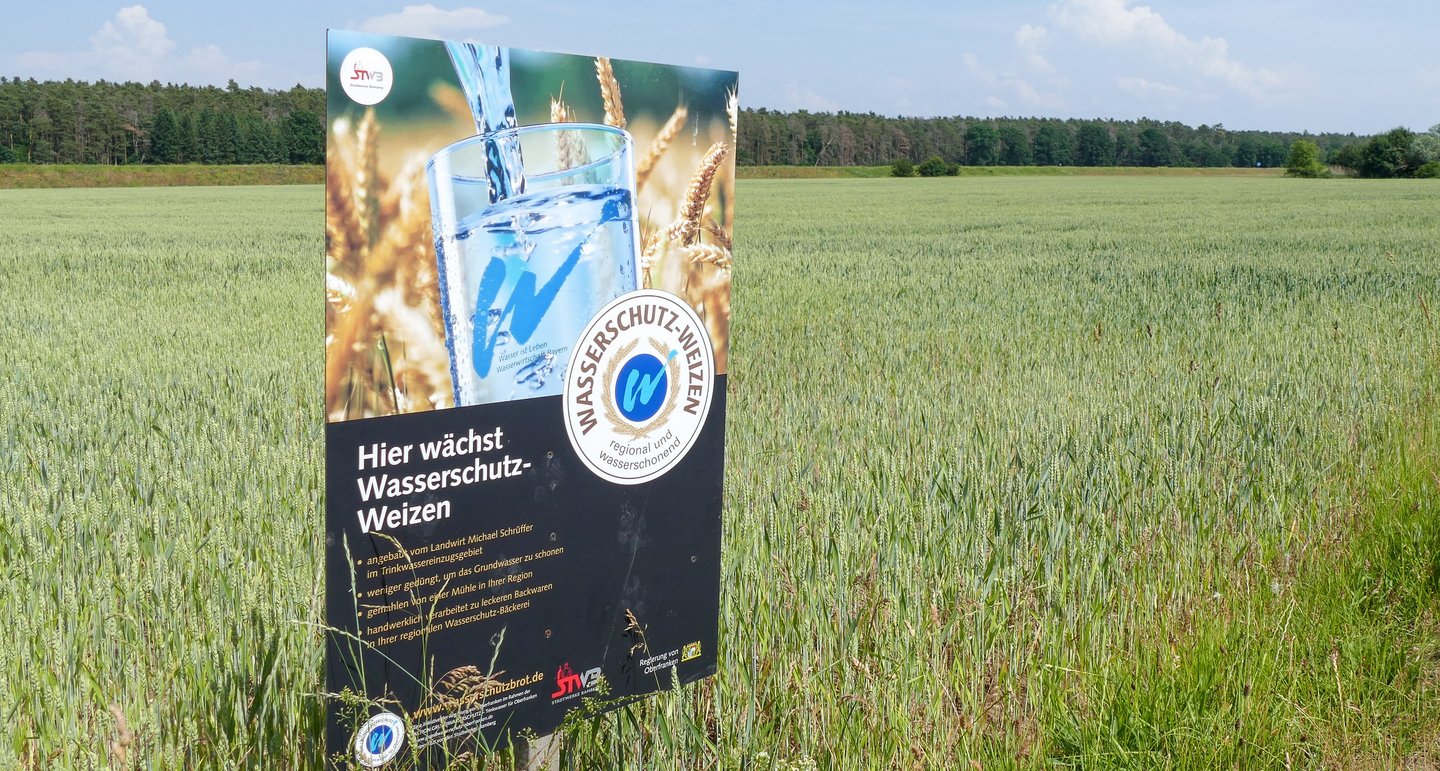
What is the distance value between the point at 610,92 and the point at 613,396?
633 mm

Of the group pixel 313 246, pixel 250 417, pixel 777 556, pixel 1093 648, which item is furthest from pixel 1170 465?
pixel 313 246

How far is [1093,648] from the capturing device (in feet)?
11.0

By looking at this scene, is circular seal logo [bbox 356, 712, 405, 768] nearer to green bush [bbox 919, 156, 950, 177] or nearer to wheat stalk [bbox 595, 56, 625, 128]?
wheat stalk [bbox 595, 56, 625, 128]

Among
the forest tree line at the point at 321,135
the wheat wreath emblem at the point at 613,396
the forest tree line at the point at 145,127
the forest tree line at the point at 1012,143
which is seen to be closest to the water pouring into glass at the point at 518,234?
the wheat wreath emblem at the point at 613,396

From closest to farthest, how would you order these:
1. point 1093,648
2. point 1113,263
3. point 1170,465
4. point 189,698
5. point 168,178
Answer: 1. point 189,698
2. point 1093,648
3. point 1170,465
4. point 1113,263
5. point 168,178

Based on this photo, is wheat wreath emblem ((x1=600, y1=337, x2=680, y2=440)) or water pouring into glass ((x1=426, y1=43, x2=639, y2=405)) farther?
wheat wreath emblem ((x1=600, y1=337, x2=680, y2=440))

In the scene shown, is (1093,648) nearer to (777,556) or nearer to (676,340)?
(777,556)

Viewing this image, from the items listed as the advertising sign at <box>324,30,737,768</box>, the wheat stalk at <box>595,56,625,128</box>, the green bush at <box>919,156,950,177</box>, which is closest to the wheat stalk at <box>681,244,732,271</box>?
the advertising sign at <box>324,30,737,768</box>

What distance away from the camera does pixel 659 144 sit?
2.29m

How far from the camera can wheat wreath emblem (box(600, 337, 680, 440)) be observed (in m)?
2.27

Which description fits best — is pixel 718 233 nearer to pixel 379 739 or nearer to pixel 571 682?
pixel 571 682

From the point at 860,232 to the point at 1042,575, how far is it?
22.4 metres

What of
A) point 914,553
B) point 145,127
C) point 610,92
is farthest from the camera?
point 145,127

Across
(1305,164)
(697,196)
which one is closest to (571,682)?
(697,196)
